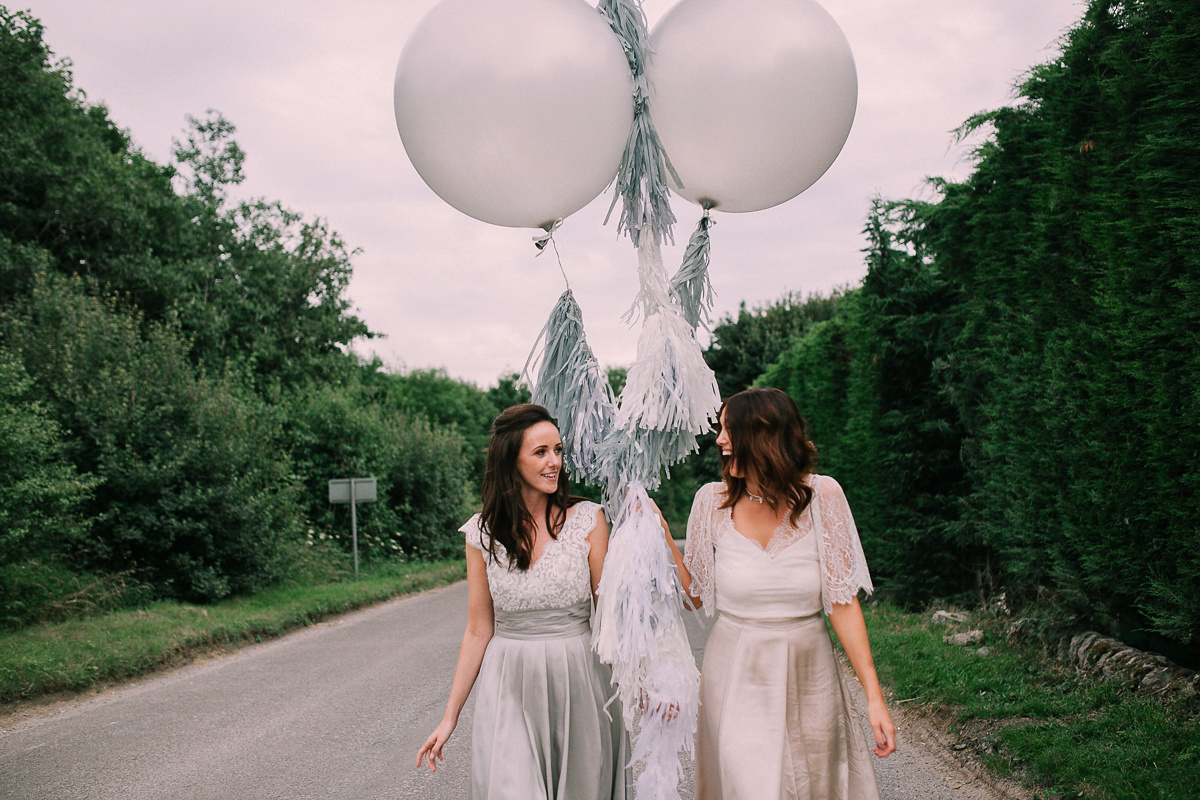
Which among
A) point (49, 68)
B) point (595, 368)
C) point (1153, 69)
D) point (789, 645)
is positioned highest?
point (49, 68)

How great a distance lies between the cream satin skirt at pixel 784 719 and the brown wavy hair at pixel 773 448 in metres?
0.40

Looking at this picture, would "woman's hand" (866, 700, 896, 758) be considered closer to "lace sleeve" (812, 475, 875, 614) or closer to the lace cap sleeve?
"lace sleeve" (812, 475, 875, 614)

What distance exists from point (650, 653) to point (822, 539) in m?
0.65

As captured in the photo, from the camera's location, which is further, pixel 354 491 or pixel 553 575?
pixel 354 491

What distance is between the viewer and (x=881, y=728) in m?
2.39

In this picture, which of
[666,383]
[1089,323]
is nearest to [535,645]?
[666,383]

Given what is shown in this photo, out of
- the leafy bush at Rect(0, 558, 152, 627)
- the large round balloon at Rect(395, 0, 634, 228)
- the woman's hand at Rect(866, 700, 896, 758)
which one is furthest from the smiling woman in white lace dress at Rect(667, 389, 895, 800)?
the leafy bush at Rect(0, 558, 152, 627)

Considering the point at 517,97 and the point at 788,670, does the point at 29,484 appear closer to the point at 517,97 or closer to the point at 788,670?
the point at 517,97

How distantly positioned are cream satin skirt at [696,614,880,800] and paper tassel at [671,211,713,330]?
37.8 inches

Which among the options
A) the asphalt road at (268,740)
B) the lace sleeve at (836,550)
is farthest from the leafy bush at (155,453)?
the lace sleeve at (836,550)

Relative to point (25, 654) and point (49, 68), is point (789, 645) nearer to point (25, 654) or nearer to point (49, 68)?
point (25, 654)

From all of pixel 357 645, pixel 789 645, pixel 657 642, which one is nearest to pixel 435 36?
pixel 657 642

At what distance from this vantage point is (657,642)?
7.75 feet

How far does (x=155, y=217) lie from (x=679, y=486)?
2703 cm
